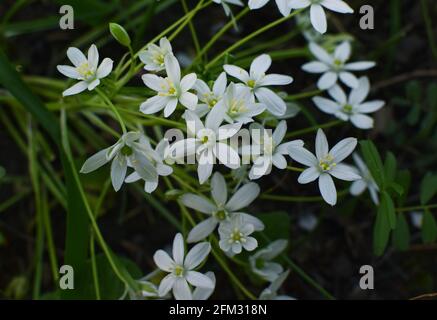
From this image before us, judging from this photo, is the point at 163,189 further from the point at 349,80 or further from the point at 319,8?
the point at 319,8

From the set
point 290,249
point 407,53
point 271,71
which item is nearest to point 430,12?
point 407,53

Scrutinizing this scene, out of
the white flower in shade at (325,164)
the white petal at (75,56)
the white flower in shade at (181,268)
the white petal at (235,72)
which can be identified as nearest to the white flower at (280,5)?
the white petal at (235,72)

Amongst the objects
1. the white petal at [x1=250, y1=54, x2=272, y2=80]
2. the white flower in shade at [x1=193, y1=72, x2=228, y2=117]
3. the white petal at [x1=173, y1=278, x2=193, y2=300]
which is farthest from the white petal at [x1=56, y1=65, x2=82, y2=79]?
the white petal at [x1=173, y1=278, x2=193, y2=300]

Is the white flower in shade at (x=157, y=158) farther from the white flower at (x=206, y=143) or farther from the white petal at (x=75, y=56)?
the white petal at (x=75, y=56)

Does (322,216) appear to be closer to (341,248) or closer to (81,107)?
(341,248)

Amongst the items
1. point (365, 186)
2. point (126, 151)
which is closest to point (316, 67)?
point (365, 186)
